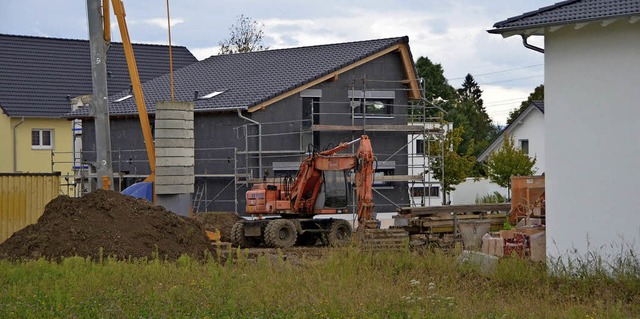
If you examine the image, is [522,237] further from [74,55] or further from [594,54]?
[74,55]

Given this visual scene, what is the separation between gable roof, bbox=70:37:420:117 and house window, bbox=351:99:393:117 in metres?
1.36

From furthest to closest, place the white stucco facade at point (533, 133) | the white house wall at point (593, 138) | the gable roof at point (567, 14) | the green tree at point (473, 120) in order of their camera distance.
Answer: the green tree at point (473, 120), the white stucco facade at point (533, 133), the white house wall at point (593, 138), the gable roof at point (567, 14)

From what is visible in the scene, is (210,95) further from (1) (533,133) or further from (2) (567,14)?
(2) (567,14)

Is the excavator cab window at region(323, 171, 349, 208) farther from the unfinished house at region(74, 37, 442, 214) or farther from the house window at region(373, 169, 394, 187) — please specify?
the house window at region(373, 169, 394, 187)

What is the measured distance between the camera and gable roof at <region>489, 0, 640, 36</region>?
1923cm

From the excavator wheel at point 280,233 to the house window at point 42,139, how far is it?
2972cm

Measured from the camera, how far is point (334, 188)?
32.0m

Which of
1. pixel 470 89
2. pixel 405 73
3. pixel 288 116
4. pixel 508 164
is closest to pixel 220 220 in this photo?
pixel 288 116

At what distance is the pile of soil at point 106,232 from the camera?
23281 millimetres

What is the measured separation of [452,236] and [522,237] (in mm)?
4957

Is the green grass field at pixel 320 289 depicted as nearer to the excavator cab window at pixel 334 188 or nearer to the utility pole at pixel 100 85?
the utility pole at pixel 100 85

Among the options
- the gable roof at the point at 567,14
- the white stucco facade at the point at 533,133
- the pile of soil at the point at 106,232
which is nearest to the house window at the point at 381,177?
the pile of soil at the point at 106,232

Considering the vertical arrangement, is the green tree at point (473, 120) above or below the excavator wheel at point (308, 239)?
above

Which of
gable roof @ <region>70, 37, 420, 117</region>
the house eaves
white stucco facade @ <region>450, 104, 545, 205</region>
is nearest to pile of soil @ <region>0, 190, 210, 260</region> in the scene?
gable roof @ <region>70, 37, 420, 117</region>
